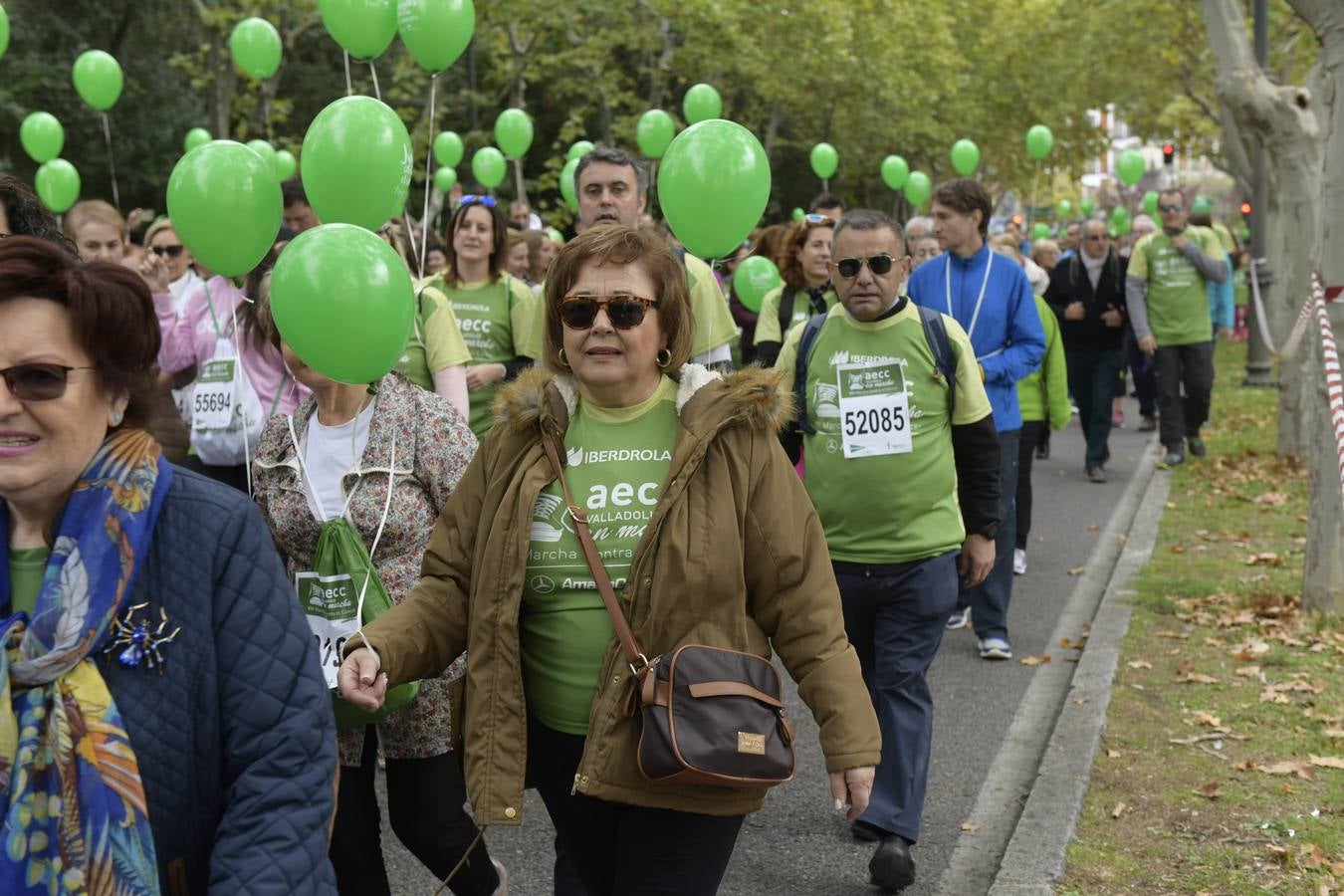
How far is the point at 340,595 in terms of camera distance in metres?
3.77

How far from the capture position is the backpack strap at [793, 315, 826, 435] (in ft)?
17.4

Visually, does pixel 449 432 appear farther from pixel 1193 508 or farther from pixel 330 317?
pixel 1193 508

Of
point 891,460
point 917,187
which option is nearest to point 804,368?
point 891,460

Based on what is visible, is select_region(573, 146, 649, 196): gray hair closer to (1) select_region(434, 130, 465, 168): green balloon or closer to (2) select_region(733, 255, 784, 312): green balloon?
(2) select_region(733, 255, 784, 312): green balloon

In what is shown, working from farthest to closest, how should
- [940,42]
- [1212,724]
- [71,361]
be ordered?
[940,42] → [1212,724] → [71,361]

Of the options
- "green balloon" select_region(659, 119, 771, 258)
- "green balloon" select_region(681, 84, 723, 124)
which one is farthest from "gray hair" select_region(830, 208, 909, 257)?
"green balloon" select_region(681, 84, 723, 124)

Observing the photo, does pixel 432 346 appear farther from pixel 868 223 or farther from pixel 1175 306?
pixel 1175 306

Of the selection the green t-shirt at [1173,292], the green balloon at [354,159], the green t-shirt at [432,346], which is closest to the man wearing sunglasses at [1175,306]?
the green t-shirt at [1173,292]

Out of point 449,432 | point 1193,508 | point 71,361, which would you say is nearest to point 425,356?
point 449,432

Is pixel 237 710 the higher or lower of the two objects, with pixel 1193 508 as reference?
higher

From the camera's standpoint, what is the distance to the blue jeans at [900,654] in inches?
193

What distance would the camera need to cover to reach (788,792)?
5.88m

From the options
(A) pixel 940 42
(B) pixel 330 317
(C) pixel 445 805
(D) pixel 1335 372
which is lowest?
(C) pixel 445 805

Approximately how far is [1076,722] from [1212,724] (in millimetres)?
540
